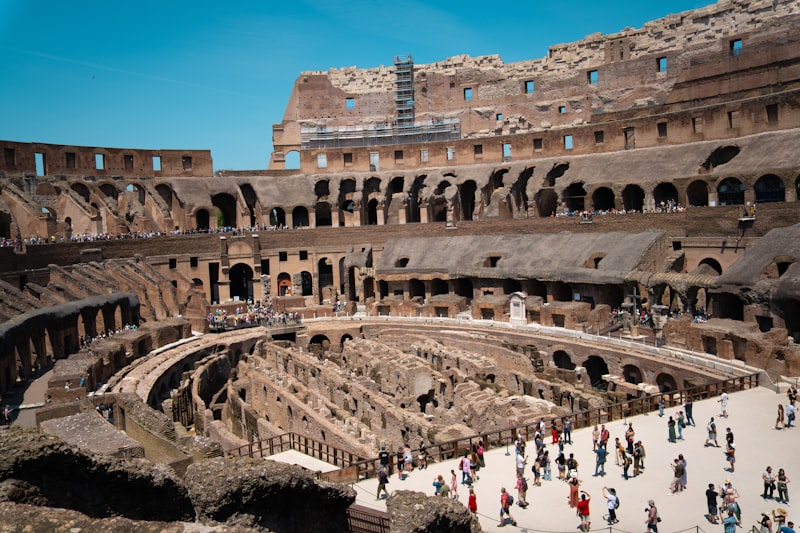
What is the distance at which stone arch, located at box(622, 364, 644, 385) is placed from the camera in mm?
26811

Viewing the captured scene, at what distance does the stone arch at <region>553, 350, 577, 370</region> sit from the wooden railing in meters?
7.86

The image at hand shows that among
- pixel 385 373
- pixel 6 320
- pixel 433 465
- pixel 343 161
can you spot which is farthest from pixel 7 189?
pixel 433 465

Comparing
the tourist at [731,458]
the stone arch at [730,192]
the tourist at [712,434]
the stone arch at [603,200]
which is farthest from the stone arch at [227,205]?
the tourist at [731,458]

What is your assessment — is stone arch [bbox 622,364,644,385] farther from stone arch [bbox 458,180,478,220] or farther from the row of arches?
stone arch [bbox 458,180,478,220]

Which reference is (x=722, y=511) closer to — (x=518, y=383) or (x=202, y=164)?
(x=518, y=383)

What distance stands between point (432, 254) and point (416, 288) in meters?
2.48

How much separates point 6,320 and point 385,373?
47.6ft

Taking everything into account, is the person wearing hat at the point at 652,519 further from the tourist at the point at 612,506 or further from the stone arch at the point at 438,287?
the stone arch at the point at 438,287

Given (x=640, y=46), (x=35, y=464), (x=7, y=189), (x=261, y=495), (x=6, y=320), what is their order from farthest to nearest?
(x=640, y=46) → (x=7, y=189) → (x=6, y=320) → (x=261, y=495) → (x=35, y=464)

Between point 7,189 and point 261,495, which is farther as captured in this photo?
point 7,189

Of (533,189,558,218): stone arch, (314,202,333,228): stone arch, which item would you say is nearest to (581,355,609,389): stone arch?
(533,189,558,218): stone arch

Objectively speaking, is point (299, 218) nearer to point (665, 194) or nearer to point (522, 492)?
point (665, 194)

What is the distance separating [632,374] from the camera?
1072 inches

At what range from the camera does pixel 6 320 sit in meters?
24.5
